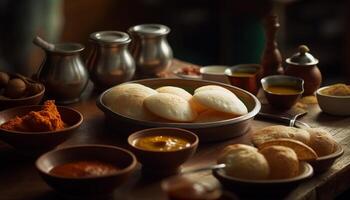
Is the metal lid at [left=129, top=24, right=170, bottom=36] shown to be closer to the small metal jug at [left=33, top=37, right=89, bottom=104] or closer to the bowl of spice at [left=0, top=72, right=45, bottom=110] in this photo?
the small metal jug at [left=33, top=37, right=89, bottom=104]

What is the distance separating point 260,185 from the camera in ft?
4.53

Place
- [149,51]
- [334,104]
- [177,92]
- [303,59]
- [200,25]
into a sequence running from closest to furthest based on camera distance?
[177,92], [334,104], [303,59], [149,51], [200,25]

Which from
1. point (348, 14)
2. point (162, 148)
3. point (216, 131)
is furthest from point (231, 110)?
point (348, 14)

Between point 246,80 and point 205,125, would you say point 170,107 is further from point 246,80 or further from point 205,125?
point 246,80

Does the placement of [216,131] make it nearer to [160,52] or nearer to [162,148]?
[162,148]

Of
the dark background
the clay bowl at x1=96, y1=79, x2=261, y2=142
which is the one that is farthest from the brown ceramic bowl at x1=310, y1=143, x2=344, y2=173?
the dark background

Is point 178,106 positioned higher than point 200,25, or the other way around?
point 178,106

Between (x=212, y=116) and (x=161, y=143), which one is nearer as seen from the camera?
(x=161, y=143)

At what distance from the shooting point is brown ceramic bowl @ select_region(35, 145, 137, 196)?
53.2 inches

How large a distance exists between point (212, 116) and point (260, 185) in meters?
0.40

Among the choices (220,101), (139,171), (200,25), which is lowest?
(200,25)

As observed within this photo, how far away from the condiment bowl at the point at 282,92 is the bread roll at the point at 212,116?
0.29 metres

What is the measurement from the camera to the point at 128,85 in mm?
1885

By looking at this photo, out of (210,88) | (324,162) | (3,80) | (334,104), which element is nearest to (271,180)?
(324,162)
